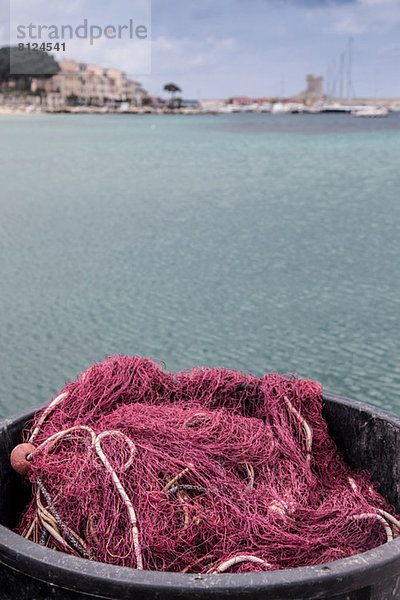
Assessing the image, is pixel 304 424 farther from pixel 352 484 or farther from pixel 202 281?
pixel 202 281

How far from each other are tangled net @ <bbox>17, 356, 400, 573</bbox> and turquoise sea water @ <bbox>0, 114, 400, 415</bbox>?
6.45 feet

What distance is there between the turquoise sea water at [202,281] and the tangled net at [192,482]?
197cm

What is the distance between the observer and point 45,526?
2174mm

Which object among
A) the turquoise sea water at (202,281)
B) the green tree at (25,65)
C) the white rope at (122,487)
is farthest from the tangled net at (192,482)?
the green tree at (25,65)

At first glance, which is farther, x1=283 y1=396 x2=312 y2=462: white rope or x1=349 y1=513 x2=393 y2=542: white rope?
x1=283 y1=396 x2=312 y2=462: white rope

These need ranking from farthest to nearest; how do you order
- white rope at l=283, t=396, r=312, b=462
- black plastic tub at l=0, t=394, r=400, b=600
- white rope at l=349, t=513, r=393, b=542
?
white rope at l=283, t=396, r=312, b=462 → white rope at l=349, t=513, r=393, b=542 → black plastic tub at l=0, t=394, r=400, b=600

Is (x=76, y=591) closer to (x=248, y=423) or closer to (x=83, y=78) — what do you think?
(x=248, y=423)

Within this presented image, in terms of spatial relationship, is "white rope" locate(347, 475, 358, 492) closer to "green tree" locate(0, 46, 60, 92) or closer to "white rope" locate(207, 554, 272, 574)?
"white rope" locate(207, 554, 272, 574)

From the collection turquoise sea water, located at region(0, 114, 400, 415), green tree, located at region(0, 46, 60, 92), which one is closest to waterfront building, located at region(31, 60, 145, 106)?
green tree, located at region(0, 46, 60, 92)

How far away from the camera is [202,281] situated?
9031mm

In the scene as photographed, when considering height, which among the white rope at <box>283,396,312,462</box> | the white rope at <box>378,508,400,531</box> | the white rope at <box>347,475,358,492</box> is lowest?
the white rope at <box>347,475,358,492</box>

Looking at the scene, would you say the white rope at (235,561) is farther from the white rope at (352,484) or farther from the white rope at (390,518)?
the white rope at (352,484)

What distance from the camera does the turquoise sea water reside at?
641cm

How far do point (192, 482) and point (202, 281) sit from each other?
674 cm
